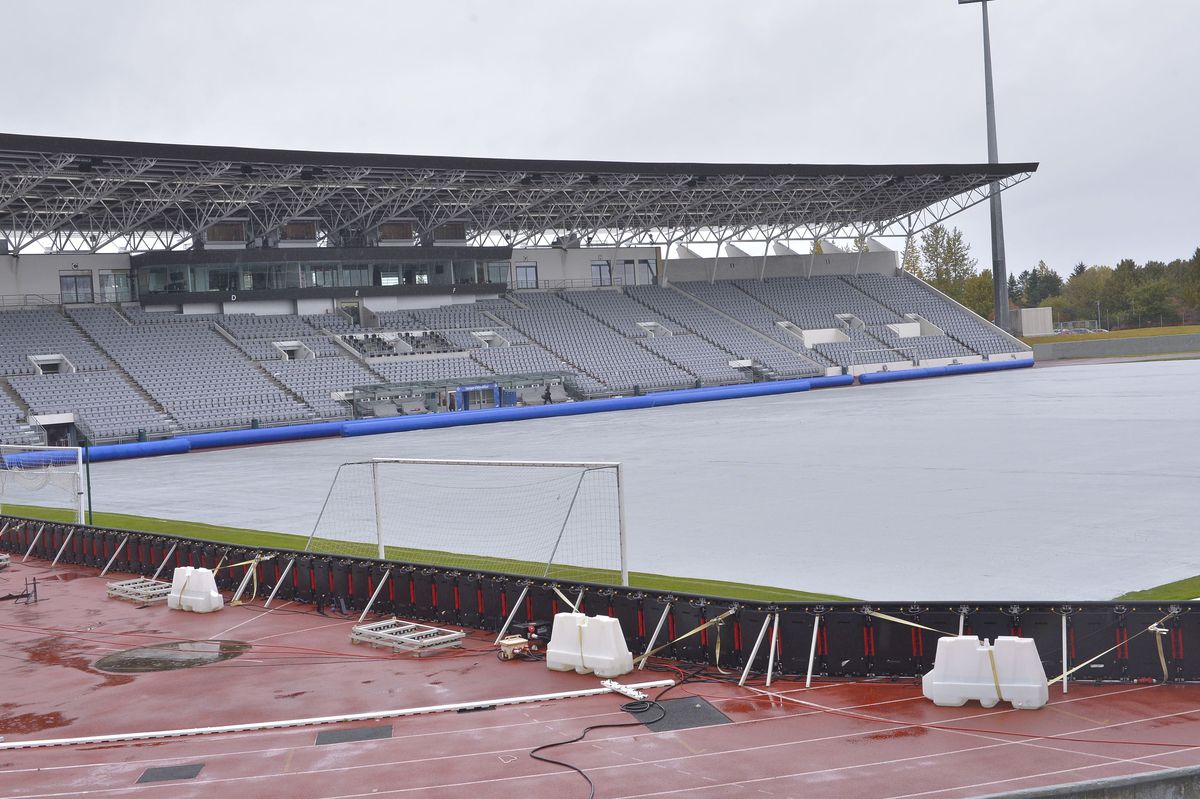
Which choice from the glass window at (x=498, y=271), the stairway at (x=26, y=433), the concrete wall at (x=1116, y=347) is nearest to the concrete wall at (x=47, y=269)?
the stairway at (x=26, y=433)

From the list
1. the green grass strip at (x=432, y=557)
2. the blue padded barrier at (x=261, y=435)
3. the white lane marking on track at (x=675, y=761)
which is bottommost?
the white lane marking on track at (x=675, y=761)

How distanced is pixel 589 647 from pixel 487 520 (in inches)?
349

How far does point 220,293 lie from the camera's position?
59.0 metres

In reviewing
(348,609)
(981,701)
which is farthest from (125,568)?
(981,701)

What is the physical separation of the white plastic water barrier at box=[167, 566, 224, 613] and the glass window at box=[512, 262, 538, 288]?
56.5 metres

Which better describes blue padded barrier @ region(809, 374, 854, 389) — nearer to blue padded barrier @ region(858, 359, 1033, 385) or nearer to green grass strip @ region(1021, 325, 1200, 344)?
blue padded barrier @ region(858, 359, 1033, 385)

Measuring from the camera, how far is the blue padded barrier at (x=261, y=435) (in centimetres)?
4206

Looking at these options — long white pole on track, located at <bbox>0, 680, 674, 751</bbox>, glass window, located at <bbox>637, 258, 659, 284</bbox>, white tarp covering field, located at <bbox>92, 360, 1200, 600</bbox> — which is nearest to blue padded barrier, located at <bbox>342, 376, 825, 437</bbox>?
white tarp covering field, located at <bbox>92, 360, 1200, 600</bbox>

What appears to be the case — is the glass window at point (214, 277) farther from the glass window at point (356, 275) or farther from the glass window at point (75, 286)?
the glass window at point (356, 275)

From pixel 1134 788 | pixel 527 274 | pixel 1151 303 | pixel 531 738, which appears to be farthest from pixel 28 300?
pixel 1151 303

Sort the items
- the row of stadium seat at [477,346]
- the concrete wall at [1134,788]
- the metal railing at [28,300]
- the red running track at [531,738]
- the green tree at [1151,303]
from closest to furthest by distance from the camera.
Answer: the concrete wall at [1134,788] < the red running track at [531,738] < the row of stadium seat at [477,346] < the metal railing at [28,300] < the green tree at [1151,303]

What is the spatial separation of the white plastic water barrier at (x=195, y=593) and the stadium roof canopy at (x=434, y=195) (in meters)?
32.6

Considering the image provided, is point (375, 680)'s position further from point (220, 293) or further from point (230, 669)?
point (220, 293)

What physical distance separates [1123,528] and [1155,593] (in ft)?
13.5
